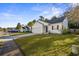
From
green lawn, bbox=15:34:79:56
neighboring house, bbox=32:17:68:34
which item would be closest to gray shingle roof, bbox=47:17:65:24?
neighboring house, bbox=32:17:68:34

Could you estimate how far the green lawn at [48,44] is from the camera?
1790 millimetres

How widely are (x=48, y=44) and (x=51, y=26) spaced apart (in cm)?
17

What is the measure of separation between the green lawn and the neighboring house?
0.16ft

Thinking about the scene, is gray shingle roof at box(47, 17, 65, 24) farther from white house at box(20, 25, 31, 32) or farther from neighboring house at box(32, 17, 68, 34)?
white house at box(20, 25, 31, 32)

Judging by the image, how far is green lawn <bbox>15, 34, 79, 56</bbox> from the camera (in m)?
1.79

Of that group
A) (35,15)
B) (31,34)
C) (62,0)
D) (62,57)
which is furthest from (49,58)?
(62,0)

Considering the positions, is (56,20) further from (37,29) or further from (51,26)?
(37,29)

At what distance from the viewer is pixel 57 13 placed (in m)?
1.81

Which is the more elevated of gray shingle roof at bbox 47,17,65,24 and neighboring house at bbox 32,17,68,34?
gray shingle roof at bbox 47,17,65,24

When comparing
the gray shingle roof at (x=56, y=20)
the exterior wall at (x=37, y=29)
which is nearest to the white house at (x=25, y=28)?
the exterior wall at (x=37, y=29)

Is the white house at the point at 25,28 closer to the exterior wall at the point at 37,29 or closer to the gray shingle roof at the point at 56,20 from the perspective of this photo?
the exterior wall at the point at 37,29

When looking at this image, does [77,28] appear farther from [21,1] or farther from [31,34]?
[21,1]

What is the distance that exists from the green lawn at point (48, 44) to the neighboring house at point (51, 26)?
50 mm

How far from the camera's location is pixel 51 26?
72.3 inches
